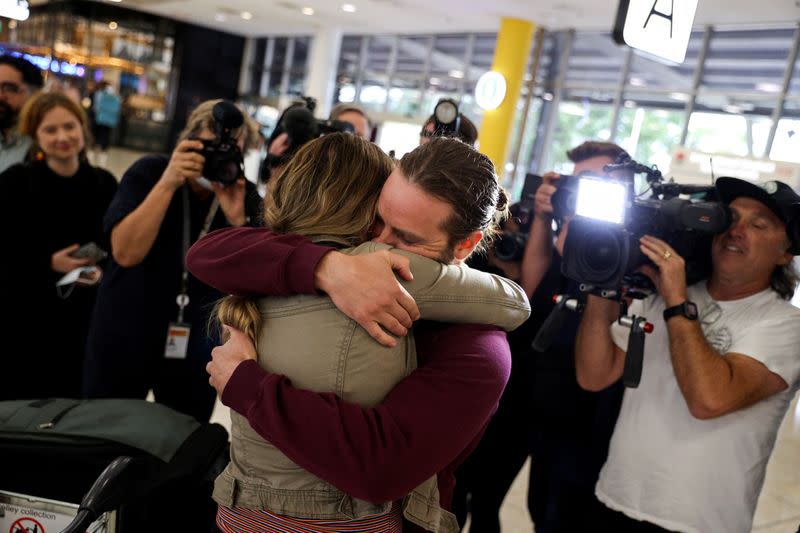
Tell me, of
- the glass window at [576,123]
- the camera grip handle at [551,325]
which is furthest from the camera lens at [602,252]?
the glass window at [576,123]

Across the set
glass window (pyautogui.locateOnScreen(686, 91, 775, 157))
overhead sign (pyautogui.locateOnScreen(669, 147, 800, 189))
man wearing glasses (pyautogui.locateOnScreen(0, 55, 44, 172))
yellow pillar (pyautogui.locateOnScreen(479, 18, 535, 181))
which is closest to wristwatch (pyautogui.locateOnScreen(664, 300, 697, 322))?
man wearing glasses (pyautogui.locateOnScreen(0, 55, 44, 172))

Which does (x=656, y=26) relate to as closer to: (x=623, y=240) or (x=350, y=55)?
(x=623, y=240)

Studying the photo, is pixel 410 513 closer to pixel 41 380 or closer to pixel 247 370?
pixel 247 370

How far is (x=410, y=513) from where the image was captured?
1.10m

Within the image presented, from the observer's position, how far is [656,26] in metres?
2.11

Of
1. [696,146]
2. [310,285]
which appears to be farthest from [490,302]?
[696,146]

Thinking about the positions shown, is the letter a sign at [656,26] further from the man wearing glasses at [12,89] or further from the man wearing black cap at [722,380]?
the man wearing glasses at [12,89]

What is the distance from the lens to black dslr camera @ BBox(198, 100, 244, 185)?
2010 mm

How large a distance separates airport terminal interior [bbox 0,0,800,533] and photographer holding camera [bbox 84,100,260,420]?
12 centimetres

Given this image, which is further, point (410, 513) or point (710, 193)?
point (710, 193)

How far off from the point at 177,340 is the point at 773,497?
3.34 meters

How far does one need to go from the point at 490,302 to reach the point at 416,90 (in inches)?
479

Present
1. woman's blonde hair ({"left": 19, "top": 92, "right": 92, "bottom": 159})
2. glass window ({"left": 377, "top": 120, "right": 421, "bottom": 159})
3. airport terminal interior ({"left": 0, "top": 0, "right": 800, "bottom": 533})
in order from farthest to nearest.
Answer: glass window ({"left": 377, "top": 120, "right": 421, "bottom": 159}) < airport terminal interior ({"left": 0, "top": 0, "right": 800, "bottom": 533}) < woman's blonde hair ({"left": 19, "top": 92, "right": 92, "bottom": 159})

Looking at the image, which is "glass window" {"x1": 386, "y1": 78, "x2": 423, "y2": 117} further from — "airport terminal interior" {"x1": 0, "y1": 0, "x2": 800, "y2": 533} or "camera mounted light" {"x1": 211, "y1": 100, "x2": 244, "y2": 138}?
"camera mounted light" {"x1": 211, "y1": 100, "x2": 244, "y2": 138}
